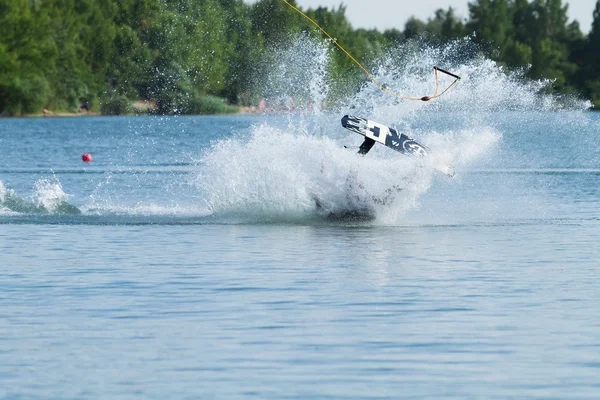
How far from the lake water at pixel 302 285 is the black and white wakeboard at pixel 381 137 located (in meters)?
0.39

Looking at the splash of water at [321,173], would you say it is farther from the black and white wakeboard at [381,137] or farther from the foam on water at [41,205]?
the foam on water at [41,205]

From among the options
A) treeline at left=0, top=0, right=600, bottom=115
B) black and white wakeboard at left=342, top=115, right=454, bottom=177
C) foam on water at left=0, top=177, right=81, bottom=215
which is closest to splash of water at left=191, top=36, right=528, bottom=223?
black and white wakeboard at left=342, top=115, right=454, bottom=177

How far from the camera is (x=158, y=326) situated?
12.2 metres

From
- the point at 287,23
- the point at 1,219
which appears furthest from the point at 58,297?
the point at 287,23

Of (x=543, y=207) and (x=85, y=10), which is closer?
(x=543, y=207)

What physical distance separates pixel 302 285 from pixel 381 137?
6.87m

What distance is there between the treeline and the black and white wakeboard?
7408cm

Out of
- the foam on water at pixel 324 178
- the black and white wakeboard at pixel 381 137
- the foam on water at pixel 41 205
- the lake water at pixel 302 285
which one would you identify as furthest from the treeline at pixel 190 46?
the black and white wakeboard at pixel 381 137

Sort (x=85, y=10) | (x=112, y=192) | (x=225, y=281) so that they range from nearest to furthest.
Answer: (x=225, y=281) → (x=112, y=192) → (x=85, y=10)

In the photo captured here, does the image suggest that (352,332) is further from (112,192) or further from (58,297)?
(112,192)

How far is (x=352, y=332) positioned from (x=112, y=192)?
19.7 metres

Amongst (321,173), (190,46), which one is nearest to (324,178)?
(321,173)

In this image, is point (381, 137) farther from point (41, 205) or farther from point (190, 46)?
Answer: point (190, 46)

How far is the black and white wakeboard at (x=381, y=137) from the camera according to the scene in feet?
68.3
